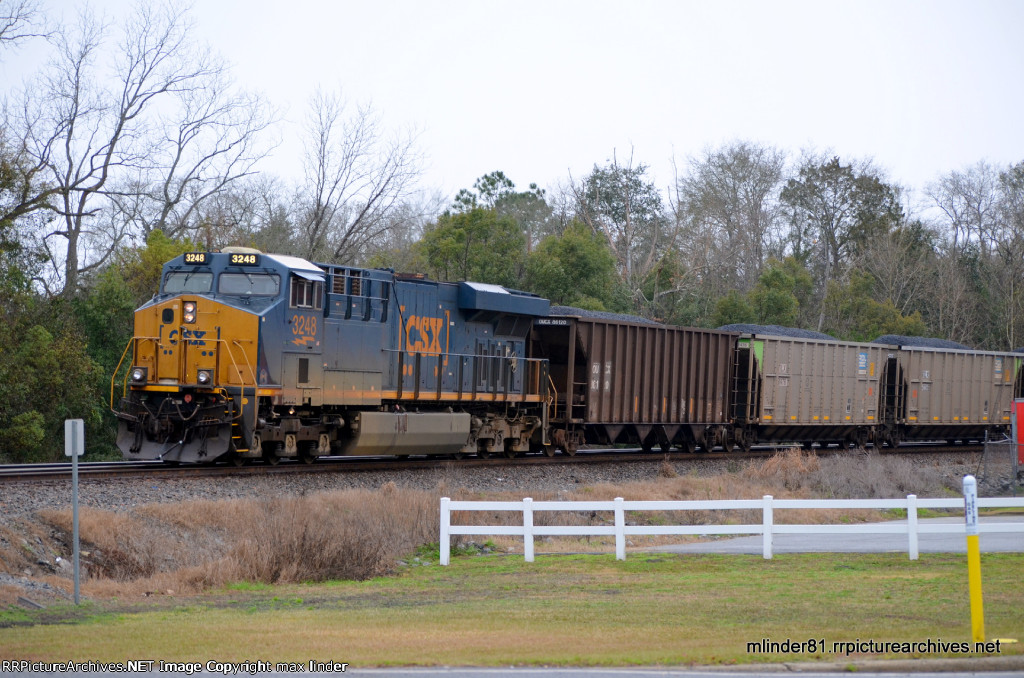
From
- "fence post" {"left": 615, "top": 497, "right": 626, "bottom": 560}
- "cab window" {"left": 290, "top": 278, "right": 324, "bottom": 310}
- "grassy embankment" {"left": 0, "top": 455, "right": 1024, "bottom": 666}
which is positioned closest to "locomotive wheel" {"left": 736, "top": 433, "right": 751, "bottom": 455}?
"grassy embankment" {"left": 0, "top": 455, "right": 1024, "bottom": 666}

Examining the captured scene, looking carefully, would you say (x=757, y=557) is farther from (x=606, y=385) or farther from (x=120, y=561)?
(x=606, y=385)

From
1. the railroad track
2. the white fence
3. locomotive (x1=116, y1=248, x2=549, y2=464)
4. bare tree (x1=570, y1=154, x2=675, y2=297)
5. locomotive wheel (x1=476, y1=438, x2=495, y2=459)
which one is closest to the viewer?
the white fence

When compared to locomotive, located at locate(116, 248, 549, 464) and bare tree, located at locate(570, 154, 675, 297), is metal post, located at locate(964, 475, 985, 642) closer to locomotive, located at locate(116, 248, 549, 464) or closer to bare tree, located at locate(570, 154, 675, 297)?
locomotive, located at locate(116, 248, 549, 464)

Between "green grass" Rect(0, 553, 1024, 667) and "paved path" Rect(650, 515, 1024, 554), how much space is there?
0.63m

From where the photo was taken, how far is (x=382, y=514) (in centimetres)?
1745

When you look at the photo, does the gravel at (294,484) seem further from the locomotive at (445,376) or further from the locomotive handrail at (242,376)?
the locomotive handrail at (242,376)

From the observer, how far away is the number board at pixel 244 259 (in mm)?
20500

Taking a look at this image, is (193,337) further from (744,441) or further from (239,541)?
(744,441)

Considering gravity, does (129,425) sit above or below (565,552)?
above

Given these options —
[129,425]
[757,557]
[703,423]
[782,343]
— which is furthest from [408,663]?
[782,343]

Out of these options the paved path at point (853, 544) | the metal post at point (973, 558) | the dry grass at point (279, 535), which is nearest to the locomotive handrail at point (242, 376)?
the dry grass at point (279, 535)

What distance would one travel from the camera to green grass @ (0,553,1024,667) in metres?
8.84

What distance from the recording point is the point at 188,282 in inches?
816

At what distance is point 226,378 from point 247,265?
2225 millimetres
